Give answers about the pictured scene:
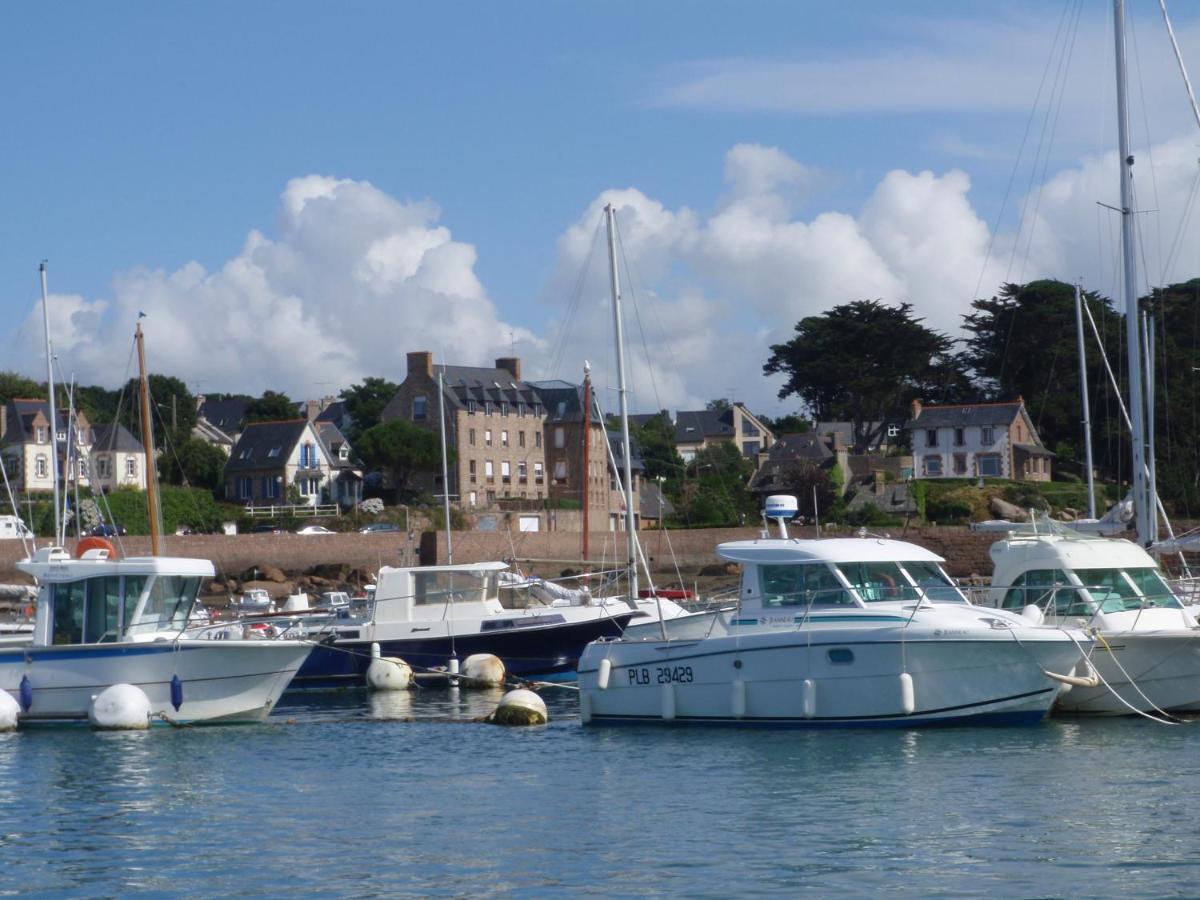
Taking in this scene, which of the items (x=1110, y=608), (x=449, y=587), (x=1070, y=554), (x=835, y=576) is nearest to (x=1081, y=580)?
(x=1070, y=554)

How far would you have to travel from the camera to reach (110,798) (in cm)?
2078

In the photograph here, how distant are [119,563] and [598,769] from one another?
959cm

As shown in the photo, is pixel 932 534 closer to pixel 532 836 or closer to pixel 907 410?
pixel 907 410

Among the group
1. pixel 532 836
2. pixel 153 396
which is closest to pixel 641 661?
pixel 532 836

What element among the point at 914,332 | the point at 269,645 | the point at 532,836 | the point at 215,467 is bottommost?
the point at 532,836

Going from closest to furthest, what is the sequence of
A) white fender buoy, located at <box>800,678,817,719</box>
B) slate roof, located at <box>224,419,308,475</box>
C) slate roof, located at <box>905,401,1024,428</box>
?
white fender buoy, located at <box>800,678,817,719</box> < slate roof, located at <box>905,401,1024,428</box> < slate roof, located at <box>224,419,308,475</box>

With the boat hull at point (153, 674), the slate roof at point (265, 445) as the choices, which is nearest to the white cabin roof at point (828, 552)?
the boat hull at point (153, 674)

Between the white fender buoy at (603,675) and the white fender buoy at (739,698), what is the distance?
2.49 m

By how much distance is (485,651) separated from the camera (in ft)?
120

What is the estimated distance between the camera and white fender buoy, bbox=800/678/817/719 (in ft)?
79.5

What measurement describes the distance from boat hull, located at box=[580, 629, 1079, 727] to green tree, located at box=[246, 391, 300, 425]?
103 meters

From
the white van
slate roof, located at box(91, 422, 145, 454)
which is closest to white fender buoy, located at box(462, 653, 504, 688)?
the white van

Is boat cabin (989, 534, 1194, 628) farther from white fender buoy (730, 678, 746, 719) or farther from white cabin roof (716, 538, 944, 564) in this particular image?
white fender buoy (730, 678, 746, 719)

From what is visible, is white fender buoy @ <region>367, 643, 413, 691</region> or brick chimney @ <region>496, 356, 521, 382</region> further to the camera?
brick chimney @ <region>496, 356, 521, 382</region>
